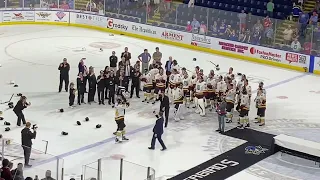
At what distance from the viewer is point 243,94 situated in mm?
19547

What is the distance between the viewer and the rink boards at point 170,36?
2823 centimetres

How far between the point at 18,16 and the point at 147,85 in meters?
14.1

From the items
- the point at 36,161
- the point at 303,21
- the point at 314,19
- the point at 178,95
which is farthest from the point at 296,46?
the point at 36,161

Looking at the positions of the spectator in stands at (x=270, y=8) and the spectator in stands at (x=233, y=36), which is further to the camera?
the spectator in stands at (x=270, y=8)

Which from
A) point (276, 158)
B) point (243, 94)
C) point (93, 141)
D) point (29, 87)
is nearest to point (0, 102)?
point (29, 87)

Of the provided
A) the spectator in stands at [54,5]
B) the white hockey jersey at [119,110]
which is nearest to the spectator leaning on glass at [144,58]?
the white hockey jersey at [119,110]

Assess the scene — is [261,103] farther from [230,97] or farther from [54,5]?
[54,5]

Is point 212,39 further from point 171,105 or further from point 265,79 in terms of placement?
point 171,105

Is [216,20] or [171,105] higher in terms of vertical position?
[216,20]

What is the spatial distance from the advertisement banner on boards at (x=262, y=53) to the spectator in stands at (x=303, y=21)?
0.92 meters

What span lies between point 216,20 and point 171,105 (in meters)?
9.48

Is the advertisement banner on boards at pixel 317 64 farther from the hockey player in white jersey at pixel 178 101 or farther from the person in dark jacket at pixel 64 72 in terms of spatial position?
the person in dark jacket at pixel 64 72

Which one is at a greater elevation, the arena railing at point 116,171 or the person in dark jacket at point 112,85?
the person in dark jacket at point 112,85

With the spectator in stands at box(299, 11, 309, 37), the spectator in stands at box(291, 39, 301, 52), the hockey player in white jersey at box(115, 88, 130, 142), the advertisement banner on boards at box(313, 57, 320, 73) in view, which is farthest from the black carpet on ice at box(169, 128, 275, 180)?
the spectator in stands at box(299, 11, 309, 37)
